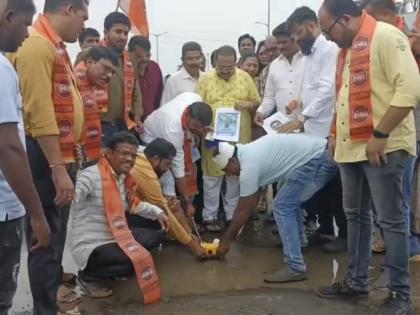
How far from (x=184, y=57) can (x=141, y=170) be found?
171cm

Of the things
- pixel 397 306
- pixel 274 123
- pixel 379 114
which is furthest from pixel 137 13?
pixel 397 306

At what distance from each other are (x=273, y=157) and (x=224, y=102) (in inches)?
58.0

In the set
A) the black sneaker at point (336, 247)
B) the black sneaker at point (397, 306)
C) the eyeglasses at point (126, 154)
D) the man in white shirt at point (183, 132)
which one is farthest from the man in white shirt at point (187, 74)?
the black sneaker at point (397, 306)

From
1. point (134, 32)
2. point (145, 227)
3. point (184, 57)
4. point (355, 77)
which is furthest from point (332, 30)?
point (134, 32)

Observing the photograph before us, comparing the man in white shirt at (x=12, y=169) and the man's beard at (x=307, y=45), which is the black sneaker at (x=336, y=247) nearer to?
the man's beard at (x=307, y=45)

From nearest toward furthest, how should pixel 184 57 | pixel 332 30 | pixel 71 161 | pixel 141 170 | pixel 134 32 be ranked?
pixel 71 161 → pixel 332 30 → pixel 141 170 → pixel 184 57 → pixel 134 32

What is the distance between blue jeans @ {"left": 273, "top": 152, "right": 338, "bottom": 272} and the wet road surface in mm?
211

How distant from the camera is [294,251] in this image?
4051 millimetres

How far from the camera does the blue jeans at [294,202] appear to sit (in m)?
4.05

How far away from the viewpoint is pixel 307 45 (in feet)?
15.0

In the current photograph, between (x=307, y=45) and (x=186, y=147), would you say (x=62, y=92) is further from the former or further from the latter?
(x=307, y=45)

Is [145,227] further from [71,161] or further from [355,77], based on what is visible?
[355,77]

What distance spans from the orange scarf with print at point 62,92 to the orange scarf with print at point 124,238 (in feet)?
2.71

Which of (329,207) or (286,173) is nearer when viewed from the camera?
(286,173)
